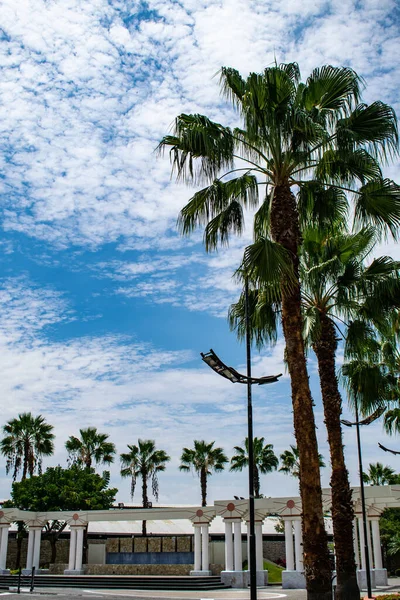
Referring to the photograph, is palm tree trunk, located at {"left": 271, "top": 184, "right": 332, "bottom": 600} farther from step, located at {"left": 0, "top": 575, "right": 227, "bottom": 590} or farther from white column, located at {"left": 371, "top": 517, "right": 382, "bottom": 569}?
step, located at {"left": 0, "top": 575, "right": 227, "bottom": 590}

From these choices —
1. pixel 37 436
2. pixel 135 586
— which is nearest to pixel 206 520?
pixel 135 586

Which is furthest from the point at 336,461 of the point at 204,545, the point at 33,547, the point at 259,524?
the point at 33,547

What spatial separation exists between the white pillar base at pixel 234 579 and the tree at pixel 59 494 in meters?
15.2

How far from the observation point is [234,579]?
98.6 feet

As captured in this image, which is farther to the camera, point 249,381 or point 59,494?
point 59,494

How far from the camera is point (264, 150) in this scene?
13258 mm

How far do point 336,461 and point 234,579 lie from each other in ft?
54.3

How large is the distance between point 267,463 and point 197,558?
19.5 meters

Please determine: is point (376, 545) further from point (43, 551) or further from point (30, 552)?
point (43, 551)

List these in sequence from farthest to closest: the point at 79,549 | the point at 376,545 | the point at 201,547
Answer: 1. the point at 79,549
2. the point at 201,547
3. the point at 376,545

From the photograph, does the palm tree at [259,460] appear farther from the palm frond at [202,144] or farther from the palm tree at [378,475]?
the palm frond at [202,144]

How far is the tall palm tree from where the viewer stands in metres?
15.3

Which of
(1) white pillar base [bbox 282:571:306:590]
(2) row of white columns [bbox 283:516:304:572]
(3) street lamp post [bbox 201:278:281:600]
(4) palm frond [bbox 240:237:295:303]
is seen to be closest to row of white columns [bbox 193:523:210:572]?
(2) row of white columns [bbox 283:516:304:572]

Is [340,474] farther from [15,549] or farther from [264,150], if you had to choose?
[15,549]
